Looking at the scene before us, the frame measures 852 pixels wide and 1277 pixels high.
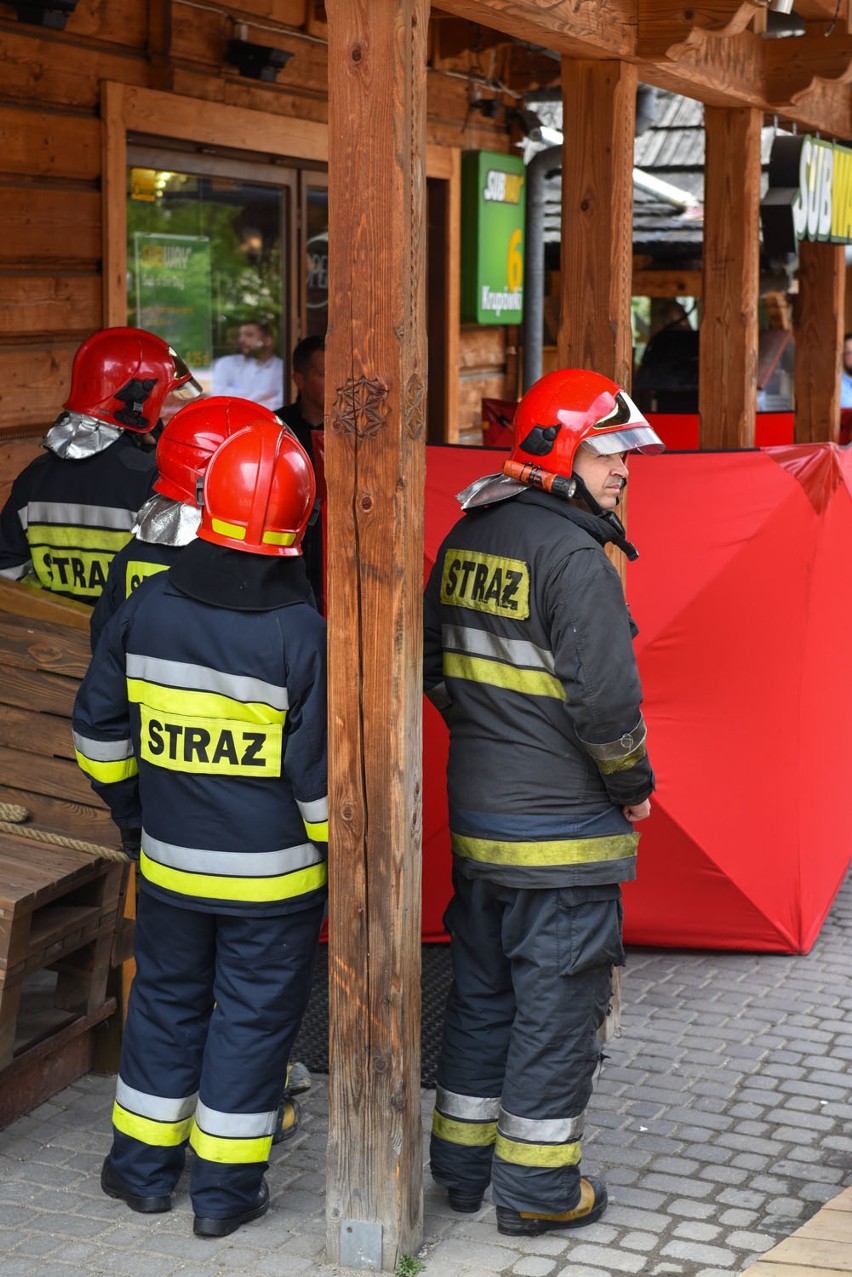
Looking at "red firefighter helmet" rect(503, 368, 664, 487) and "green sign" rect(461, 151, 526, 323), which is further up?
"green sign" rect(461, 151, 526, 323)

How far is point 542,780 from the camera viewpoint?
13.8 feet

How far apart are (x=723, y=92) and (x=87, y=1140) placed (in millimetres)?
4125

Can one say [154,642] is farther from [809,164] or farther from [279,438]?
[809,164]

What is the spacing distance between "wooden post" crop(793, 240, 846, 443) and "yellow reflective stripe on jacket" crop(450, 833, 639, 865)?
15.4 feet

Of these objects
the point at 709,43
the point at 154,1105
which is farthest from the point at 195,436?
the point at 709,43

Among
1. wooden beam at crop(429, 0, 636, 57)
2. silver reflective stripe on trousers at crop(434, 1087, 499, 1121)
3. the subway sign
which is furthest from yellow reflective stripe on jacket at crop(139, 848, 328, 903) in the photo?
the subway sign

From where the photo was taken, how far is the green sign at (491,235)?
1013 centimetres

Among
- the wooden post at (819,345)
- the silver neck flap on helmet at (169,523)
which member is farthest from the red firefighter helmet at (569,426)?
the wooden post at (819,345)

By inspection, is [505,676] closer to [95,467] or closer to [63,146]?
[95,467]

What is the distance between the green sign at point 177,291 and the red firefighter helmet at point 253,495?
3.57m

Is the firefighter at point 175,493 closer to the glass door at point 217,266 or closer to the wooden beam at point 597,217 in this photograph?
the wooden beam at point 597,217

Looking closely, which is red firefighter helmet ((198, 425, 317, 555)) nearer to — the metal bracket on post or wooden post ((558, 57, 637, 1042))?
wooden post ((558, 57, 637, 1042))

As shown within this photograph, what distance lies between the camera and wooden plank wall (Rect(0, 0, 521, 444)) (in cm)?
639

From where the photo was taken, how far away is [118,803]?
4.36m
